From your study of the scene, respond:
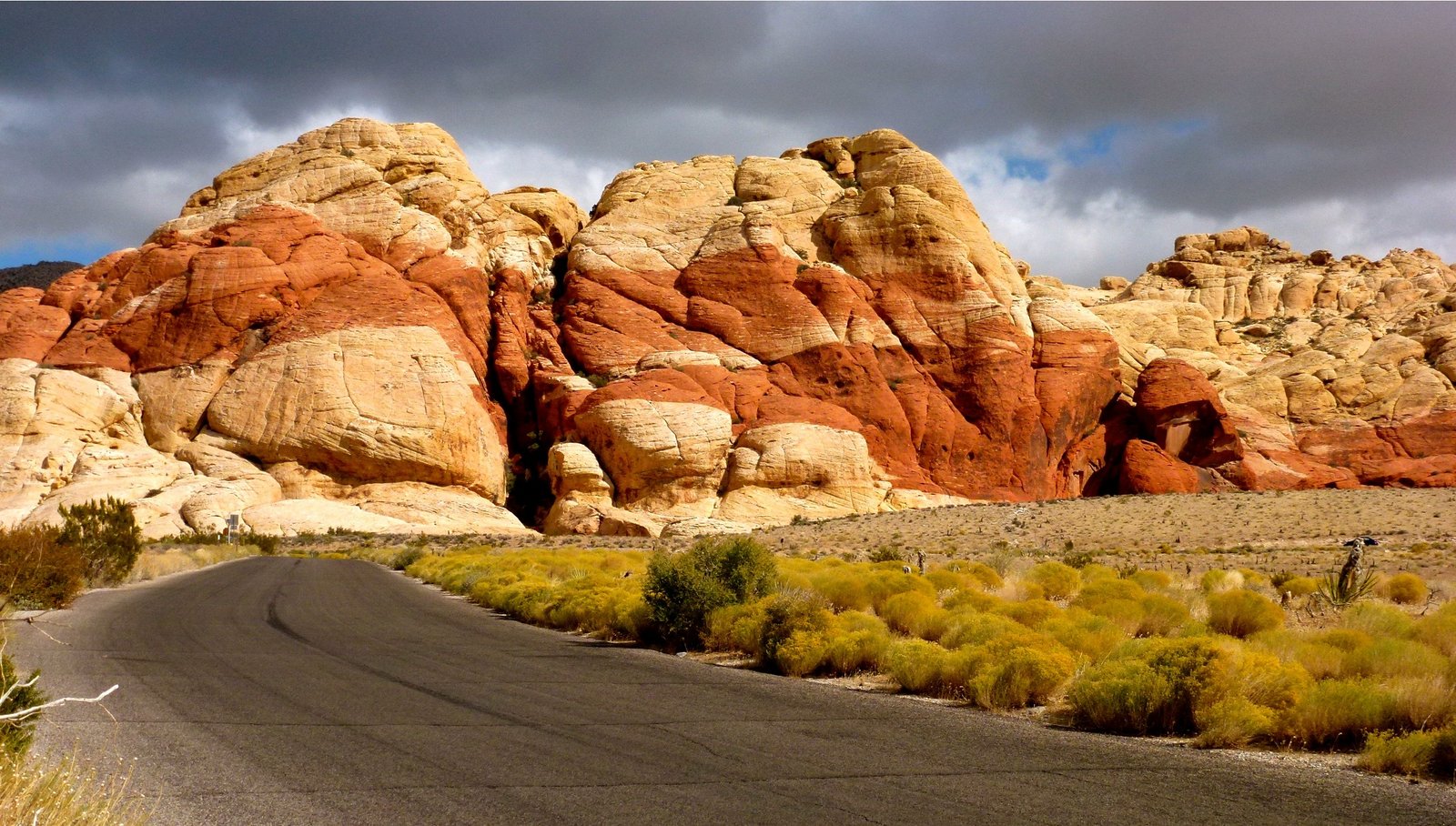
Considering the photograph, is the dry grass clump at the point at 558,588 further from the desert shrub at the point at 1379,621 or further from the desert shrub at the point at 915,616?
the desert shrub at the point at 1379,621

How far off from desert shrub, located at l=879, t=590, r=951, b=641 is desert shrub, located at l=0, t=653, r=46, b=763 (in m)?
11.7

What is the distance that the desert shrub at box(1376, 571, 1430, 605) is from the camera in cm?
2166

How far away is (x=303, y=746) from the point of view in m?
8.81

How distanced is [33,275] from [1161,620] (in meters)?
139

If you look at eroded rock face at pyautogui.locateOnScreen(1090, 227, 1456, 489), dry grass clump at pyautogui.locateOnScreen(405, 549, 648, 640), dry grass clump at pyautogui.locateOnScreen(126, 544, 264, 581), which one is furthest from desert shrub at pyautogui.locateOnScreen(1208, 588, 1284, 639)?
eroded rock face at pyautogui.locateOnScreen(1090, 227, 1456, 489)

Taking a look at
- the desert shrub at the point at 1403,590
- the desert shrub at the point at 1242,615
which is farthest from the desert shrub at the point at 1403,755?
the desert shrub at the point at 1403,590

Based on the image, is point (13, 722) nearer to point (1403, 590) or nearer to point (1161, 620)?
point (1161, 620)

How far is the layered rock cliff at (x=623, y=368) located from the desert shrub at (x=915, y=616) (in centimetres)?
3625

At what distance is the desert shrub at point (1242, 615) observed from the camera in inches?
643

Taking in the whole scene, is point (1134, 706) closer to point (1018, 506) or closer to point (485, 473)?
point (1018, 506)

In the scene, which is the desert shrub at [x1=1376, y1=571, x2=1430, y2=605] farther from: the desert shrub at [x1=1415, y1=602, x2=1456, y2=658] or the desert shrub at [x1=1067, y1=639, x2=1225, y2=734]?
the desert shrub at [x1=1067, y1=639, x2=1225, y2=734]

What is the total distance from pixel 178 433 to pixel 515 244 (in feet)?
87.5

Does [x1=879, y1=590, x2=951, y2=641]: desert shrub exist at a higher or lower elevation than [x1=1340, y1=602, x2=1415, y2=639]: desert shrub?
lower

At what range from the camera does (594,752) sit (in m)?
8.77
